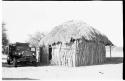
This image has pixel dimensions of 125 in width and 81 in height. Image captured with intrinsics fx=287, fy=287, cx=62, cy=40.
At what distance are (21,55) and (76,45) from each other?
→ 2.88m

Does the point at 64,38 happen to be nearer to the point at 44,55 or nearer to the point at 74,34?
the point at 74,34

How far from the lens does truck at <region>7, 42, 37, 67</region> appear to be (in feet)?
47.0

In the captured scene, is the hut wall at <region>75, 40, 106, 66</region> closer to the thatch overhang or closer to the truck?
the thatch overhang

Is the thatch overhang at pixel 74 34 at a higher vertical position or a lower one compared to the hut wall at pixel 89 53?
higher

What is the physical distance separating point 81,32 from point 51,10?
4.20 m

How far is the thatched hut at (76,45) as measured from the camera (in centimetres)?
1486

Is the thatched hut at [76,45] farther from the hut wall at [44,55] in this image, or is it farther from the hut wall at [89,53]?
the hut wall at [44,55]

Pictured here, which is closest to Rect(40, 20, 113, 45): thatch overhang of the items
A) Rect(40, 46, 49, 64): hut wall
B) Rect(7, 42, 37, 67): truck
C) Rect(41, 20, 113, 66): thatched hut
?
Rect(41, 20, 113, 66): thatched hut

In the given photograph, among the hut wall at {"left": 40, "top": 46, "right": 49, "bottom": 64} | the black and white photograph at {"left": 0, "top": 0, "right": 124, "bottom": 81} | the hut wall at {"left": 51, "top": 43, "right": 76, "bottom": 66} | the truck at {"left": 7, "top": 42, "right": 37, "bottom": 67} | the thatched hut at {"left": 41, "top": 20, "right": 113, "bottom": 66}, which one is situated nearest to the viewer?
the black and white photograph at {"left": 0, "top": 0, "right": 124, "bottom": 81}

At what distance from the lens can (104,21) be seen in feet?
37.1

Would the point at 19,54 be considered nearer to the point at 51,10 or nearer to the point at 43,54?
the point at 43,54

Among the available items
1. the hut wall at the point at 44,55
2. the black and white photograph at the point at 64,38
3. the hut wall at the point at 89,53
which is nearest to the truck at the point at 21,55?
the black and white photograph at the point at 64,38

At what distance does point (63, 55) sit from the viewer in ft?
50.6

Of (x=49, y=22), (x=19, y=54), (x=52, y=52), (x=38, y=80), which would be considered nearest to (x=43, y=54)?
(x=52, y=52)
